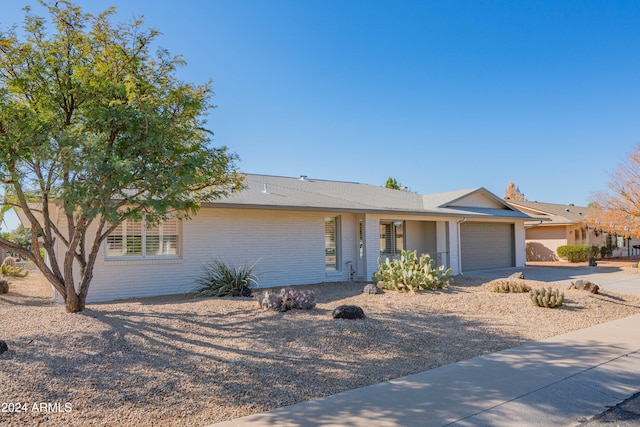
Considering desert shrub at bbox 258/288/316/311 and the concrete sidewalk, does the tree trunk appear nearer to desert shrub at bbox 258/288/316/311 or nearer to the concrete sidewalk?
desert shrub at bbox 258/288/316/311

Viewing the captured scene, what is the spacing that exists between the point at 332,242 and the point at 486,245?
959cm

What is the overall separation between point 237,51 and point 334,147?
925 cm

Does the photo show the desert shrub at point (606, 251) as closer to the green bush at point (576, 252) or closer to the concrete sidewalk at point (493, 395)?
the green bush at point (576, 252)

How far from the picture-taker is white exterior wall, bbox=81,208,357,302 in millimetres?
11047

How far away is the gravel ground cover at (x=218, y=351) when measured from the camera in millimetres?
3986

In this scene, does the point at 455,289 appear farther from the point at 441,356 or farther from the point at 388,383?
the point at 388,383

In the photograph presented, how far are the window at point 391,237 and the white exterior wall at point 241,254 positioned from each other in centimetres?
249

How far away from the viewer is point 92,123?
615 cm

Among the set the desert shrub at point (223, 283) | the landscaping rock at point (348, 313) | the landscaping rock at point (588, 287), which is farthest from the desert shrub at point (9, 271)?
the landscaping rock at point (588, 287)

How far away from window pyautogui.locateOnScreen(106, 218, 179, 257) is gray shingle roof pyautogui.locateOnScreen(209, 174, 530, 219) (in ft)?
5.72

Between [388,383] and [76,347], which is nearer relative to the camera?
[388,383]

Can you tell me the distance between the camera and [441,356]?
588cm

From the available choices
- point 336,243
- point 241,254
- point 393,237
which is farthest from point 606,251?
point 241,254

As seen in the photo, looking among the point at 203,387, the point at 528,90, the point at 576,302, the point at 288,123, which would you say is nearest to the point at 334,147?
the point at 288,123
